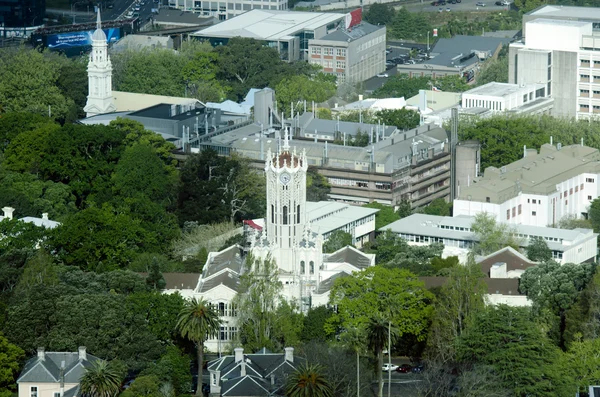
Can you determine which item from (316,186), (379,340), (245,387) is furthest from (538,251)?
(245,387)

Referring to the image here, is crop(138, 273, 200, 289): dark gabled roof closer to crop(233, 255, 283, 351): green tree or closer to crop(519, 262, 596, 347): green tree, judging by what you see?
crop(233, 255, 283, 351): green tree

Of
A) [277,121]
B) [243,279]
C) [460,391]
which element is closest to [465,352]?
[460,391]

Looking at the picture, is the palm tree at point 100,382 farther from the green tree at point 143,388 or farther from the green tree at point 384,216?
the green tree at point 384,216

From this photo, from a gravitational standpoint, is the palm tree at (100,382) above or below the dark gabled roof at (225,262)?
below

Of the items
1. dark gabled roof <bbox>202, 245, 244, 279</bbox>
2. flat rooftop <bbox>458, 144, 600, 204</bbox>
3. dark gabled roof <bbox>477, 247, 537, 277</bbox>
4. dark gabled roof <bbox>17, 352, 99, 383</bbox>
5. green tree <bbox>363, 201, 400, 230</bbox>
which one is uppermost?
flat rooftop <bbox>458, 144, 600, 204</bbox>

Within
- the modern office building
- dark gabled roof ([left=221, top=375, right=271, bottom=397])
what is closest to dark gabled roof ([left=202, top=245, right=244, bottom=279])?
the modern office building

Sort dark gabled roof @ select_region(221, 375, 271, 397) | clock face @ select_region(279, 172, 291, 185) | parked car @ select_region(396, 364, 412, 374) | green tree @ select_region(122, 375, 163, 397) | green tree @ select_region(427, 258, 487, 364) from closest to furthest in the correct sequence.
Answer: green tree @ select_region(122, 375, 163, 397) < dark gabled roof @ select_region(221, 375, 271, 397) < green tree @ select_region(427, 258, 487, 364) < parked car @ select_region(396, 364, 412, 374) < clock face @ select_region(279, 172, 291, 185)

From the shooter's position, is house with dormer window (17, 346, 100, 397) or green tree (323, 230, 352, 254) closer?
house with dormer window (17, 346, 100, 397)

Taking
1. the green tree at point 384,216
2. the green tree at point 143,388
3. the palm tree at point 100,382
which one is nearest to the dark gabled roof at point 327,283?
the green tree at point 143,388
